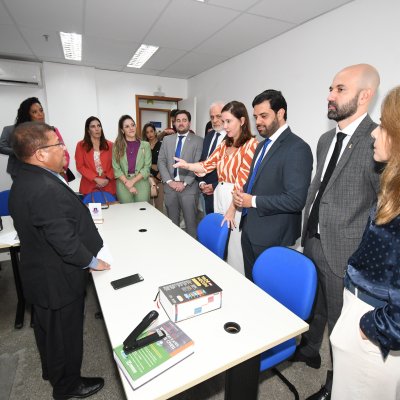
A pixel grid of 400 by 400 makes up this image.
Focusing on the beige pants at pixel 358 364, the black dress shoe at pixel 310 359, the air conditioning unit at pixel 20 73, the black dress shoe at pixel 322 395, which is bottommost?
the black dress shoe at pixel 310 359

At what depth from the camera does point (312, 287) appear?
1283mm

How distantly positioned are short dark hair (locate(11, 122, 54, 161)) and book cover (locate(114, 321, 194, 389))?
981 mm

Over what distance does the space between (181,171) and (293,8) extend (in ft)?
6.94

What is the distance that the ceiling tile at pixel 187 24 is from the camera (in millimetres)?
2743

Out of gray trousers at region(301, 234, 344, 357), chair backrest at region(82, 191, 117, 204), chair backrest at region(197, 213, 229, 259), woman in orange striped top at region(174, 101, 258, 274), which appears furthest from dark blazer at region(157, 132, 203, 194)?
gray trousers at region(301, 234, 344, 357)

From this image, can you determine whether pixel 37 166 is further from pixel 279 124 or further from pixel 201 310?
pixel 279 124

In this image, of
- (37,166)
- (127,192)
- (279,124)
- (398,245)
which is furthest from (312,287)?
(127,192)

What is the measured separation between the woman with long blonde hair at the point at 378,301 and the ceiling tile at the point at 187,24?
8.51 ft

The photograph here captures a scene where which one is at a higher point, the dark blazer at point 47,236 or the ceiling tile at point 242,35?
the ceiling tile at point 242,35

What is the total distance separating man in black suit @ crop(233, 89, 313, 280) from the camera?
1648 mm

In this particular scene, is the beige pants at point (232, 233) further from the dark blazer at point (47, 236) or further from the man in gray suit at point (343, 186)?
the dark blazer at point (47, 236)

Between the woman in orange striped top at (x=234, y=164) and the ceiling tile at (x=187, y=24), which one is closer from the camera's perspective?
the woman in orange striped top at (x=234, y=164)

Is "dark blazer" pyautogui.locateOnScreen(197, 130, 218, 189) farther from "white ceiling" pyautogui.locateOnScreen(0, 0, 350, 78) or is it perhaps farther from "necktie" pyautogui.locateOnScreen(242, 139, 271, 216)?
"white ceiling" pyautogui.locateOnScreen(0, 0, 350, 78)

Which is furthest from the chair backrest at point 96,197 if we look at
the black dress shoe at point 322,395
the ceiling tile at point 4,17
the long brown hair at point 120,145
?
the black dress shoe at point 322,395
